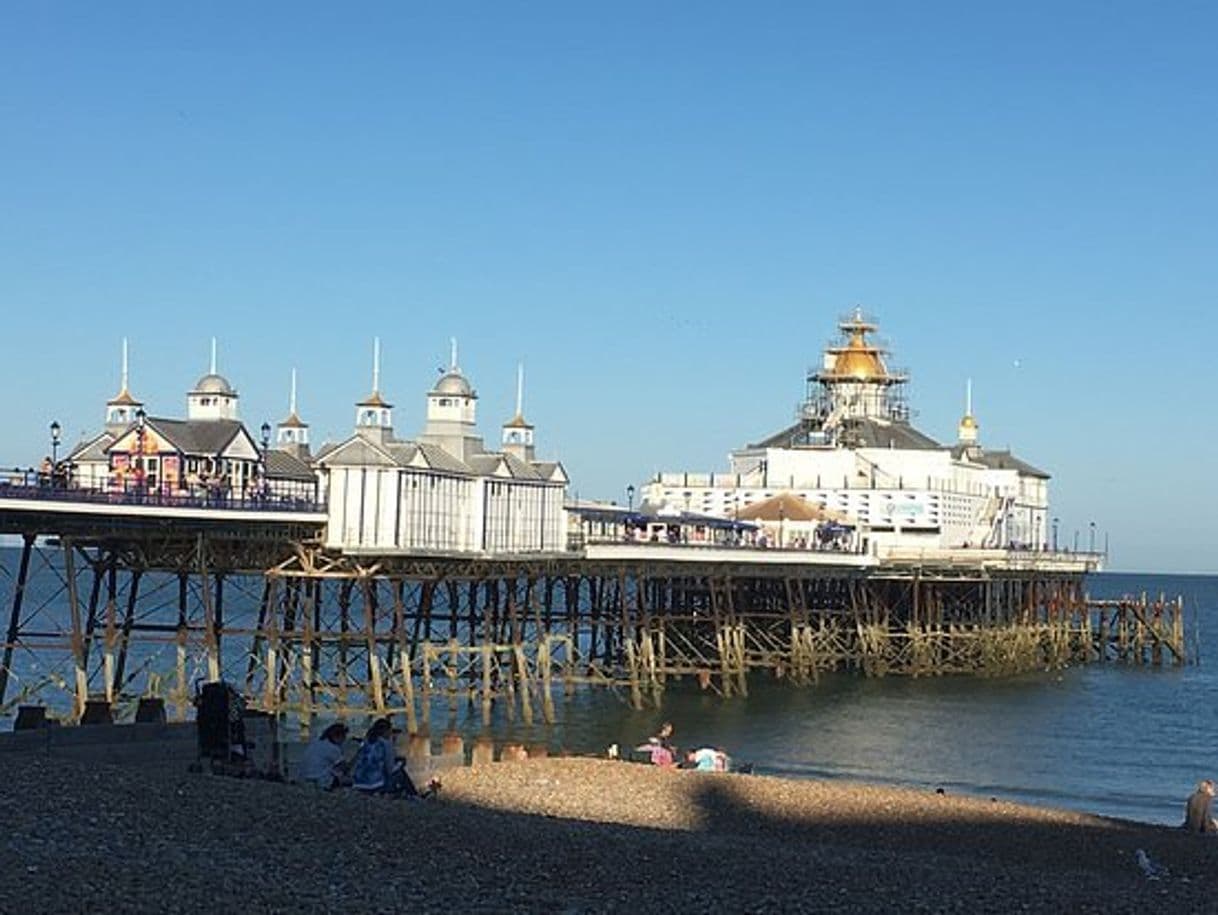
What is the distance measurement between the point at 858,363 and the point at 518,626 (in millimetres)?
41885

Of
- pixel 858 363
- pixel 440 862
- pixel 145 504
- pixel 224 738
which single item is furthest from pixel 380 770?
pixel 858 363

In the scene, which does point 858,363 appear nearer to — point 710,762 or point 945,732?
point 945,732

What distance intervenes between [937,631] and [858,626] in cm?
367

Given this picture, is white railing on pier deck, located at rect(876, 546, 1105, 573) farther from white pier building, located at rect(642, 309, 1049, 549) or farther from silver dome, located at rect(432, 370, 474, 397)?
silver dome, located at rect(432, 370, 474, 397)

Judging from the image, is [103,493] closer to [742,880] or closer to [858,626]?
[742,880]

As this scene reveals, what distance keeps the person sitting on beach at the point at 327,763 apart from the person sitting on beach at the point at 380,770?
0.21 metres

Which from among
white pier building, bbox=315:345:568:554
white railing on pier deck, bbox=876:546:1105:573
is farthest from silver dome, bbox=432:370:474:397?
white railing on pier deck, bbox=876:546:1105:573

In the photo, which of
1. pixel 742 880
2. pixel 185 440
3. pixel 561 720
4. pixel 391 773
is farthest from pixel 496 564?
pixel 742 880

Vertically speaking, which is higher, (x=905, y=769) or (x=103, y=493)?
(x=103, y=493)

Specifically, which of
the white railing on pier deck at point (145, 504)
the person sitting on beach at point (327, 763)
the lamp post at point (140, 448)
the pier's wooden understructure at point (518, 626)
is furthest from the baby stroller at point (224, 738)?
the lamp post at point (140, 448)

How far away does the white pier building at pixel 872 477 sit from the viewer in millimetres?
78438

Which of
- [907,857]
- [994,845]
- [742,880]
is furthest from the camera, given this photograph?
[994,845]

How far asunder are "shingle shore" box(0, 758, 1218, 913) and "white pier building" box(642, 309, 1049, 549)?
50812mm

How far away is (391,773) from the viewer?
22531 millimetres
